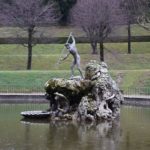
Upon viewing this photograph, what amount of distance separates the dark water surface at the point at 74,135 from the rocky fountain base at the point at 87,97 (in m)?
1.04

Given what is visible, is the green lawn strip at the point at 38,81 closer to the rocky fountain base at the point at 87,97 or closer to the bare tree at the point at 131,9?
the rocky fountain base at the point at 87,97

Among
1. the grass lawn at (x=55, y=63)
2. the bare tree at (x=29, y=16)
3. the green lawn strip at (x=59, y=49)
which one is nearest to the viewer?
the grass lawn at (x=55, y=63)

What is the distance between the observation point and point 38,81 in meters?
47.7

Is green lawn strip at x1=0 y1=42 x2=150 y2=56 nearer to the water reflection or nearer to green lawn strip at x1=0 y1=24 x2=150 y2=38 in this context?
green lawn strip at x1=0 y1=24 x2=150 y2=38

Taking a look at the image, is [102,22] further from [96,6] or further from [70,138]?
[70,138]

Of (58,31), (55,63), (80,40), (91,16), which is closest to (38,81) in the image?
(55,63)

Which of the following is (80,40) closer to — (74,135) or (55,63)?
(55,63)

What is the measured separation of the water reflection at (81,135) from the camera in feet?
69.2

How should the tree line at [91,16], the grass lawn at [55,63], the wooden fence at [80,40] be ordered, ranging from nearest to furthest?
the grass lawn at [55,63] < the tree line at [91,16] < the wooden fence at [80,40]

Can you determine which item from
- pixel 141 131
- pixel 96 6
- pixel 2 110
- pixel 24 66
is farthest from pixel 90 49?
pixel 141 131

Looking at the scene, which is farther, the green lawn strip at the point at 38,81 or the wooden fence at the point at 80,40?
the wooden fence at the point at 80,40

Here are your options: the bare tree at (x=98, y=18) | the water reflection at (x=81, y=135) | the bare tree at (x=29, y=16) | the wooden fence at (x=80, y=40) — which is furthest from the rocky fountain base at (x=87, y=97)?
the wooden fence at (x=80, y=40)

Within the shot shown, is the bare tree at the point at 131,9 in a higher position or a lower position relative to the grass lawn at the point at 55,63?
higher

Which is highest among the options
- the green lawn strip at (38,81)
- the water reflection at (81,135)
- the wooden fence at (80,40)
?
the wooden fence at (80,40)
